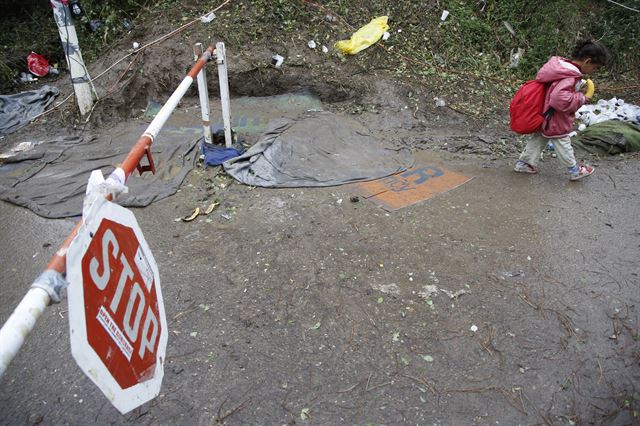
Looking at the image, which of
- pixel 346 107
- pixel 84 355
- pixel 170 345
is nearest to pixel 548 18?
pixel 346 107

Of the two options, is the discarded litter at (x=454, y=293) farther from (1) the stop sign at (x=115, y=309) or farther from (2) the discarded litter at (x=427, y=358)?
(1) the stop sign at (x=115, y=309)

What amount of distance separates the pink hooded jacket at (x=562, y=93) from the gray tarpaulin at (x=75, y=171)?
13.0ft

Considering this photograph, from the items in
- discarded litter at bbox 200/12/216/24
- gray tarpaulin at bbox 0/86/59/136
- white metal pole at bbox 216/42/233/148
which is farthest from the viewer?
discarded litter at bbox 200/12/216/24

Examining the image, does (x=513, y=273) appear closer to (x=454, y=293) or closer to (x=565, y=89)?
(x=454, y=293)

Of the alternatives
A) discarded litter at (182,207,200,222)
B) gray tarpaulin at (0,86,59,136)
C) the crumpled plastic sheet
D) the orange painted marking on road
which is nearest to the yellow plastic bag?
the orange painted marking on road

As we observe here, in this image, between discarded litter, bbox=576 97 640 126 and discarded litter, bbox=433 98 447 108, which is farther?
discarded litter, bbox=433 98 447 108

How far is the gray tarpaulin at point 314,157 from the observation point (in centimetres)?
451

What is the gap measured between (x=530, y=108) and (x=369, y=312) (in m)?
3.02

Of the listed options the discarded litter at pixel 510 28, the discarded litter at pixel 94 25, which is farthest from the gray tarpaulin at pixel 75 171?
the discarded litter at pixel 510 28

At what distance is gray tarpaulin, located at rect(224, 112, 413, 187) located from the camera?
4.51 metres

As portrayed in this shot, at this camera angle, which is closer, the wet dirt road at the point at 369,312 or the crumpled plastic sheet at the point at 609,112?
the wet dirt road at the point at 369,312

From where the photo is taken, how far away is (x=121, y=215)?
1.38 metres

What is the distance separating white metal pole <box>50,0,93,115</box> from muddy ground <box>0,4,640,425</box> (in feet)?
7.37

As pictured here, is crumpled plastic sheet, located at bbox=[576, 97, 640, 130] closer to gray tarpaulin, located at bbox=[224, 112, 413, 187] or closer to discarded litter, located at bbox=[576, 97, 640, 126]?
discarded litter, located at bbox=[576, 97, 640, 126]
